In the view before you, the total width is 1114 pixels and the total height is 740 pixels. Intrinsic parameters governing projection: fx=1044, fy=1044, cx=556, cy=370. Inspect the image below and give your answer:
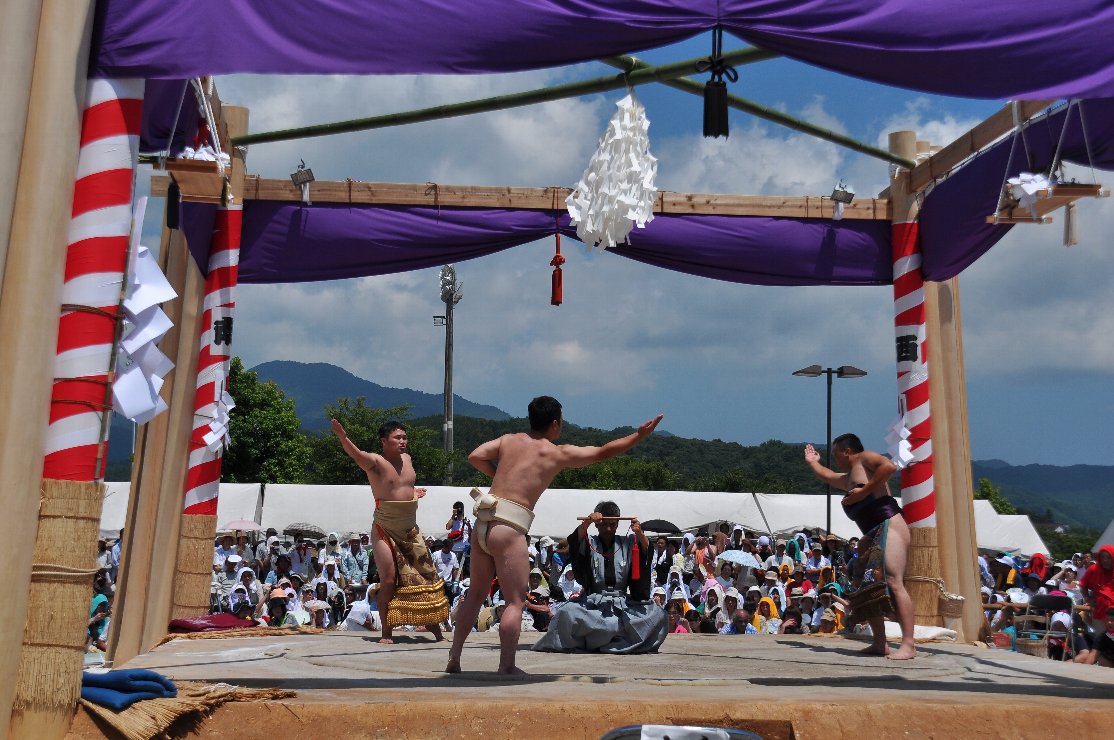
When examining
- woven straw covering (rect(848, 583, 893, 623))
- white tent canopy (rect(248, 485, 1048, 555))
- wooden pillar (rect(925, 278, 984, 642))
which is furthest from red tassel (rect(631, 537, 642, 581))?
white tent canopy (rect(248, 485, 1048, 555))

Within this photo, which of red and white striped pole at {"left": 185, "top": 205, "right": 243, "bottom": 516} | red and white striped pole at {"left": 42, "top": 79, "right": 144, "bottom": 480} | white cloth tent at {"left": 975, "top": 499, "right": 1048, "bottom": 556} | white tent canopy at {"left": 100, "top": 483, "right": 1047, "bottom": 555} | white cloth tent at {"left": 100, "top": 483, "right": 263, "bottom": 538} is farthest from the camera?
white cloth tent at {"left": 975, "top": 499, "right": 1048, "bottom": 556}

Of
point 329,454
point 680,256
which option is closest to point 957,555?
point 680,256

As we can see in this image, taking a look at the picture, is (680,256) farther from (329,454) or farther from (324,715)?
(329,454)

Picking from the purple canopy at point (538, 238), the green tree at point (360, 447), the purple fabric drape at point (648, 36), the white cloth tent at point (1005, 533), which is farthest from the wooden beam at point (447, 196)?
the green tree at point (360, 447)

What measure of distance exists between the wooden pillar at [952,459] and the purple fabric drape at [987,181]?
419mm

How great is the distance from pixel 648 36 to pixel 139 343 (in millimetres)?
2583

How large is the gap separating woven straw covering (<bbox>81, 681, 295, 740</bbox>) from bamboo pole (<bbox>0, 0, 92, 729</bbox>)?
14.9 inches

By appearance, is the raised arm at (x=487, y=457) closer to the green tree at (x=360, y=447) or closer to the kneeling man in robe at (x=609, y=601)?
the kneeling man in robe at (x=609, y=601)

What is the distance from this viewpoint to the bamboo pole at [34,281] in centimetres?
378

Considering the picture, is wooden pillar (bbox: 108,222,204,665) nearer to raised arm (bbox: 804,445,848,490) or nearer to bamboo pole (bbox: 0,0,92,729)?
bamboo pole (bbox: 0,0,92,729)

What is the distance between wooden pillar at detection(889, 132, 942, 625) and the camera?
8.21m

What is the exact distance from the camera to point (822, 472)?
7.25 meters

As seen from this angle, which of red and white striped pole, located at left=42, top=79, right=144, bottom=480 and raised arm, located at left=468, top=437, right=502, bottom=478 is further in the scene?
raised arm, located at left=468, top=437, right=502, bottom=478

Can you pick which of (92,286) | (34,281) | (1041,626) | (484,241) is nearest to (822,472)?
(484,241)
